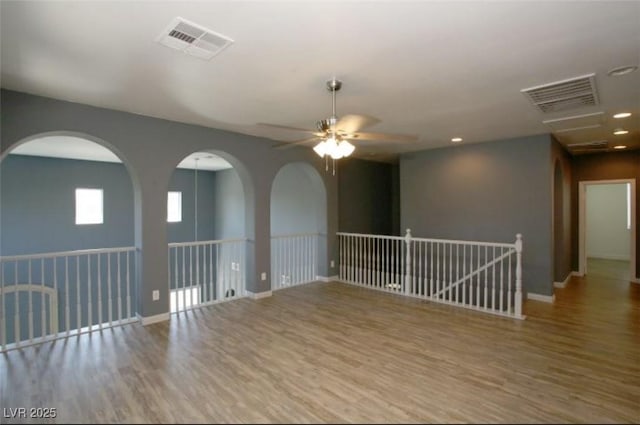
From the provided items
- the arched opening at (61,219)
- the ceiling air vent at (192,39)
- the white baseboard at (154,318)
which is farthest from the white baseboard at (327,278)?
the ceiling air vent at (192,39)

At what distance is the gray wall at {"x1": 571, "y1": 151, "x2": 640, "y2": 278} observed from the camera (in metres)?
6.63

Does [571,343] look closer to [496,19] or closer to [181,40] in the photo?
[496,19]

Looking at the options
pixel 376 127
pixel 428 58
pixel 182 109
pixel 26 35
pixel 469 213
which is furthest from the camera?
pixel 469 213

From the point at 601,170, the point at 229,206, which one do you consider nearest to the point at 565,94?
the point at 601,170

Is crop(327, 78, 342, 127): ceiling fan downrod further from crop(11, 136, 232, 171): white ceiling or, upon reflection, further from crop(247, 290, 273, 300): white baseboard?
crop(247, 290, 273, 300): white baseboard

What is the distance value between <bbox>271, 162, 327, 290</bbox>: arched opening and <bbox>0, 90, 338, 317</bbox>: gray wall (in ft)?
2.16

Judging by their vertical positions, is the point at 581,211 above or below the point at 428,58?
below

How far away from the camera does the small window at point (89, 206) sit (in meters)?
7.71

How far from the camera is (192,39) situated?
7.61 feet

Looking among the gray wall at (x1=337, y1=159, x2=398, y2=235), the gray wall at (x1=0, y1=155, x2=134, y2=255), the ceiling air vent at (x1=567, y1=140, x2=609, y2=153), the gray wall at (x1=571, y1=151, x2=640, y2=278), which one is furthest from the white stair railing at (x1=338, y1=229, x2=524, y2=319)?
the gray wall at (x1=0, y1=155, x2=134, y2=255)

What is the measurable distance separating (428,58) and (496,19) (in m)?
0.59

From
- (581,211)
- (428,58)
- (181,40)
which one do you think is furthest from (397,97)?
(581,211)

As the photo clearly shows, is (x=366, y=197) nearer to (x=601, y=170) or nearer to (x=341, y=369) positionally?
(x=601, y=170)

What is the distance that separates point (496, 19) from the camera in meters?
2.07
